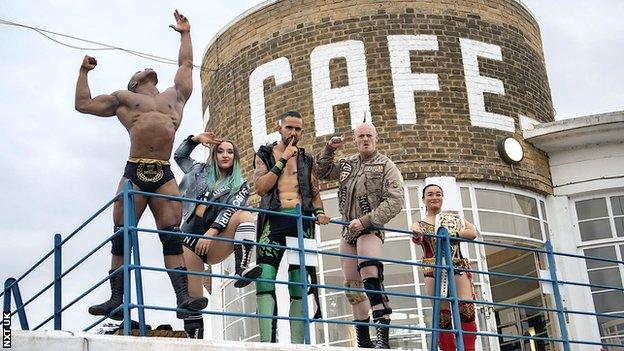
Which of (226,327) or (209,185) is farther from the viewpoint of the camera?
(226,327)

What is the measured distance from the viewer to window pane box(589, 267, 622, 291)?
50.3 feet

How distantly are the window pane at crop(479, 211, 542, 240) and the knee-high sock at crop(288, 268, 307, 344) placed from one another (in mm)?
6248

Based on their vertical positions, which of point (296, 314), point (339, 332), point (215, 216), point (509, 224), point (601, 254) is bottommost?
point (296, 314)

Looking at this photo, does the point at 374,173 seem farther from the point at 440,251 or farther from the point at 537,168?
the point at 537,168

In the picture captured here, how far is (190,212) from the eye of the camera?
981 centimetres

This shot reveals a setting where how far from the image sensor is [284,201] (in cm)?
943

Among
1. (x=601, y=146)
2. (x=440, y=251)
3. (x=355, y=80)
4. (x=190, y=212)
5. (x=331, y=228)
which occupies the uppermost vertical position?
(x=355, y=80)

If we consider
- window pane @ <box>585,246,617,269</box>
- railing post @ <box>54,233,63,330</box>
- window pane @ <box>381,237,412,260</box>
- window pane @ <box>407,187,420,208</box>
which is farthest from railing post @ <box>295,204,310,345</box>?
window pane @ <box>585,246,617,269</box>

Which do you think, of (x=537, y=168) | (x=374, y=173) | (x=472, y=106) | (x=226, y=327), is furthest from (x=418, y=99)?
(x=374, y=173)

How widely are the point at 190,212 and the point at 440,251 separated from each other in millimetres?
2261

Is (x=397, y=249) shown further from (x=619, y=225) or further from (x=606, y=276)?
(x=619, y=225)

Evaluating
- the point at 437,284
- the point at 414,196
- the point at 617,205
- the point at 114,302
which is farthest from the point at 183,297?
the point at 617,205

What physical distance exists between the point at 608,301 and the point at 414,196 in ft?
10.3

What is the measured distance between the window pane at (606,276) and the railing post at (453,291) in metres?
6.72
